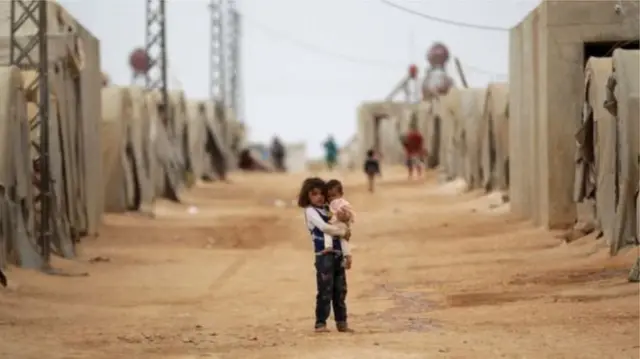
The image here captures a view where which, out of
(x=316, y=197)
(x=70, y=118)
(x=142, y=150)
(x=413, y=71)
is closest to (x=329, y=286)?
(x=316, y=197)

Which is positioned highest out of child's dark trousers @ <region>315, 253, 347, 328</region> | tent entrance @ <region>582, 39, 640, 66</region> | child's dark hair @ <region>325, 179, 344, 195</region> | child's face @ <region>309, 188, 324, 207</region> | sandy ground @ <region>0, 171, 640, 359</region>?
tent entrance @ <region>582, 39, 640, 66</region>

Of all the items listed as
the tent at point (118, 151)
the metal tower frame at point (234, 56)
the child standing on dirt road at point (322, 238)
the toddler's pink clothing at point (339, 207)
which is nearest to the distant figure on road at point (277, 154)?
the metal tower frame at point (234, 56)

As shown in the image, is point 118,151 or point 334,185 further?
point 118,151

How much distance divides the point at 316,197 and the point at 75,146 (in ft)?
38.2

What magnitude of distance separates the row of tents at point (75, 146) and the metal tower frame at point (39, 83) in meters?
0.07

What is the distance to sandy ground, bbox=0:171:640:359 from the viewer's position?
11867 millimetres

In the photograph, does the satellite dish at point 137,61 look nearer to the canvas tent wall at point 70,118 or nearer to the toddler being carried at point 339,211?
the canvas tent wall at point 70,118

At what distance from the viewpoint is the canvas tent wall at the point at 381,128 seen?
192 feet

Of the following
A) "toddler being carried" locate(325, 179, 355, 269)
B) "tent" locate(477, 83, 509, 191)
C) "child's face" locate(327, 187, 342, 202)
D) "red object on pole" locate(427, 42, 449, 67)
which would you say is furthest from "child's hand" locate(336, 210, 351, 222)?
"red object on pole" locate(427, 42, 449, 67)

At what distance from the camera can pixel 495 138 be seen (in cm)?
3155

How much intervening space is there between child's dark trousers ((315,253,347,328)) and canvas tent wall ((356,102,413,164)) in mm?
45086

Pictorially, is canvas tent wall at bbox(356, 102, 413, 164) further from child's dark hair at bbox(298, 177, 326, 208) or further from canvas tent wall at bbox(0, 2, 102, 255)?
child's dark hair at bbox(298, 177, 326, 208)

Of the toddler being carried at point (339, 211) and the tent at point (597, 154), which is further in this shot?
the tent at point (597, 154)

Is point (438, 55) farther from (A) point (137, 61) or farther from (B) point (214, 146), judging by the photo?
(B) point (214, 146)
